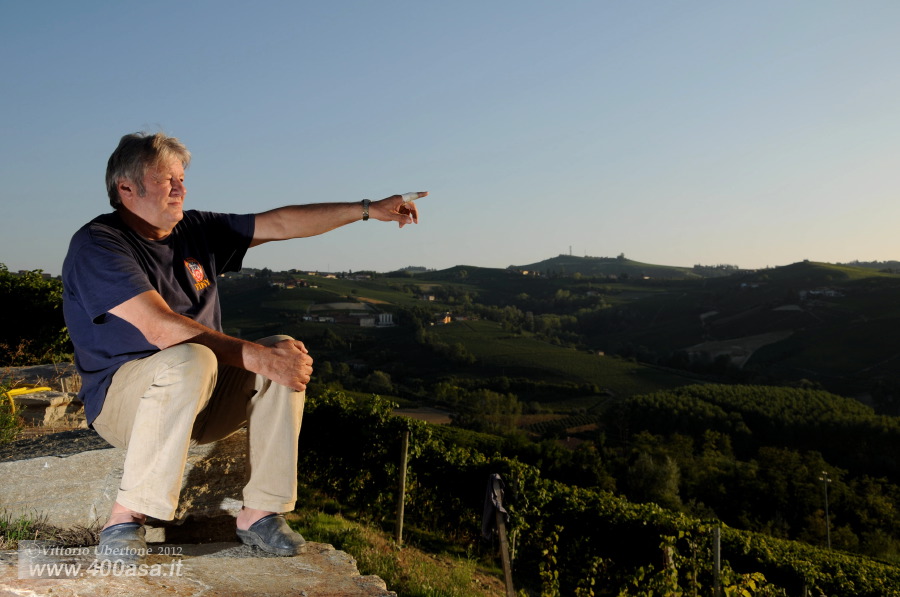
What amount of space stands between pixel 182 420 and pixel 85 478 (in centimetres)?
117

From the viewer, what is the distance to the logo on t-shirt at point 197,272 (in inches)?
105

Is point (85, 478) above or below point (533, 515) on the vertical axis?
above

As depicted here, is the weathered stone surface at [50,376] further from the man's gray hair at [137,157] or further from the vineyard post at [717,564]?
the vineyard post at [717,564]

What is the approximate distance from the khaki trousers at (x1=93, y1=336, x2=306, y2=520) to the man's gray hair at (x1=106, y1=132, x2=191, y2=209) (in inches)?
27.7

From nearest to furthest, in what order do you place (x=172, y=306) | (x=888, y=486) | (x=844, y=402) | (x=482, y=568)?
(x=172, y=306)
(x=482, y=568)
(x=888, y=486)
(x=844, y=402)

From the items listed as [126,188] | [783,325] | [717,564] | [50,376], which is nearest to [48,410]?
[50,376]

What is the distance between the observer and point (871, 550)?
3234cm

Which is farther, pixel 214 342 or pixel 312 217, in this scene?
pixel 312 217

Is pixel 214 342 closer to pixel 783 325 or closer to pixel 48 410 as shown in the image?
pixel 48 410

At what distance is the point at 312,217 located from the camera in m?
2.94

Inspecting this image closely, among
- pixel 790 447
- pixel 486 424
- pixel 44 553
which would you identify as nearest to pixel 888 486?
pixel 790 447

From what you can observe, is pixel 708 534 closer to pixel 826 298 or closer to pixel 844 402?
pixel 844 402

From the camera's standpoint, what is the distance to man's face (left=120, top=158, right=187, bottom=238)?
244cm

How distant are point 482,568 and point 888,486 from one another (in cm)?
4801
